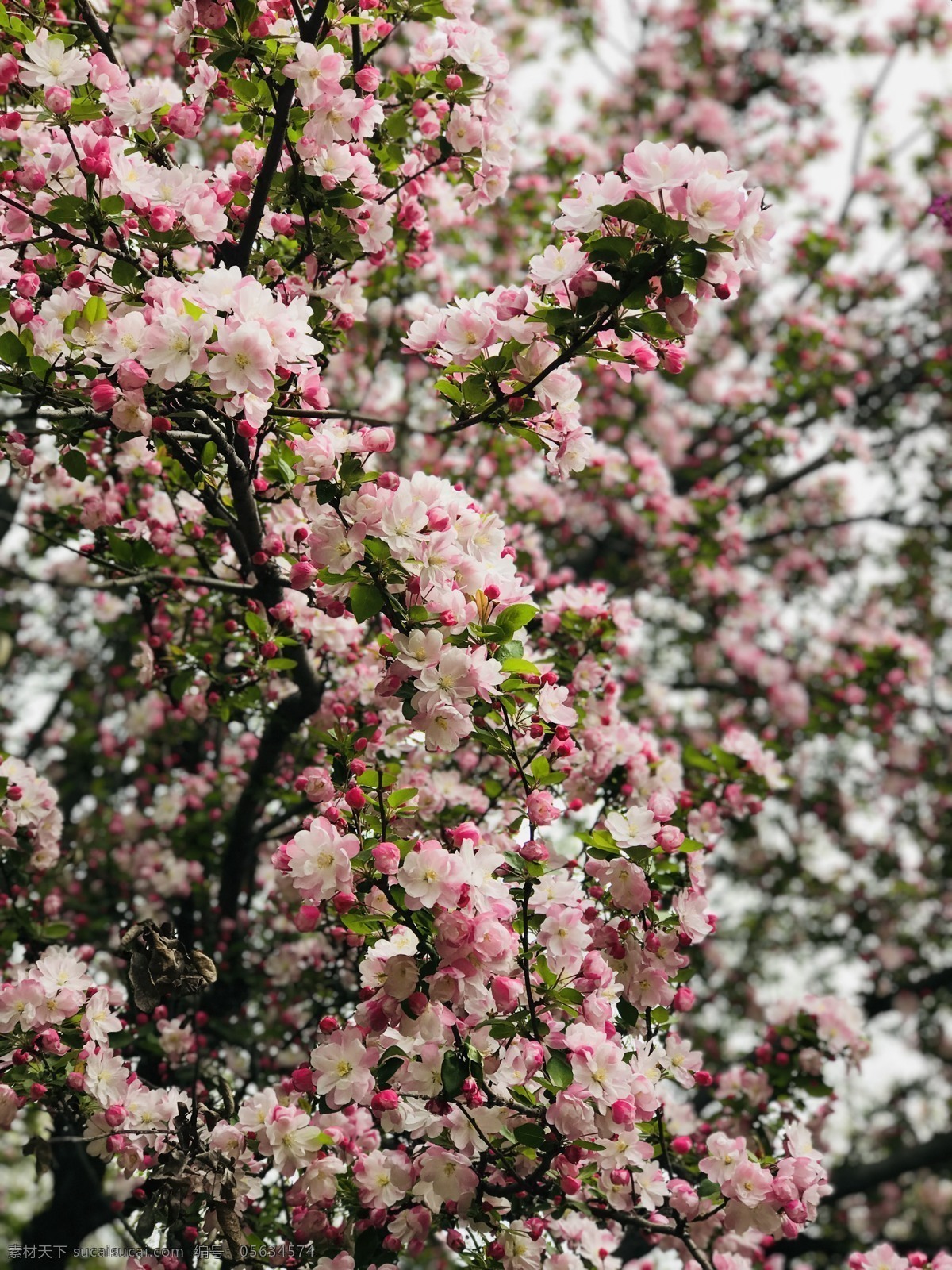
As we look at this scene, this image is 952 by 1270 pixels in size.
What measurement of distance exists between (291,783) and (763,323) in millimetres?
6047

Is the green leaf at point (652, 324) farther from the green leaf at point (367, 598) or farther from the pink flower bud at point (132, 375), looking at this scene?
the pink flower bud at point (132, 375)

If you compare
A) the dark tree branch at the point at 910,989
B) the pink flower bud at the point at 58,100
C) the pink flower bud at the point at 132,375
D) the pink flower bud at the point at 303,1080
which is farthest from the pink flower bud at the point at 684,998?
the dark tree branch at the point at 910,989

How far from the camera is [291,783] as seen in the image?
3.90m

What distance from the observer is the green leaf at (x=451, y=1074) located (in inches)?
79.0

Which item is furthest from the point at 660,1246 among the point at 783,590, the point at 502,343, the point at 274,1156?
the point at 783,590

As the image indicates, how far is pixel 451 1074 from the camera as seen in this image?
2.02m

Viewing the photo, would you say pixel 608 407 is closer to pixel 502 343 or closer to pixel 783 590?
pixel 783 590

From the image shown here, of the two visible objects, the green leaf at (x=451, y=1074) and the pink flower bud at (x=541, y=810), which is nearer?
the green leaf at (x=451, y=1074)

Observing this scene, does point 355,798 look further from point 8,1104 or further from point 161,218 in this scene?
point 161,218

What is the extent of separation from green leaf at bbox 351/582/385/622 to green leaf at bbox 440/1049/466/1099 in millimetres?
940

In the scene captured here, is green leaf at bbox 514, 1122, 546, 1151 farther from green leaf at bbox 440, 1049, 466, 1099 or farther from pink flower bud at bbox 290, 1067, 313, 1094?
pink flower bud at bbox 290, 1067, 313, 1094

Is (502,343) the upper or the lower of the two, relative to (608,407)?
lower

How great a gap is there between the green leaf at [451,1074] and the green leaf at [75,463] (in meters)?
1.74

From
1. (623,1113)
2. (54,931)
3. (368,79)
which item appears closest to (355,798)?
(623,1113)
